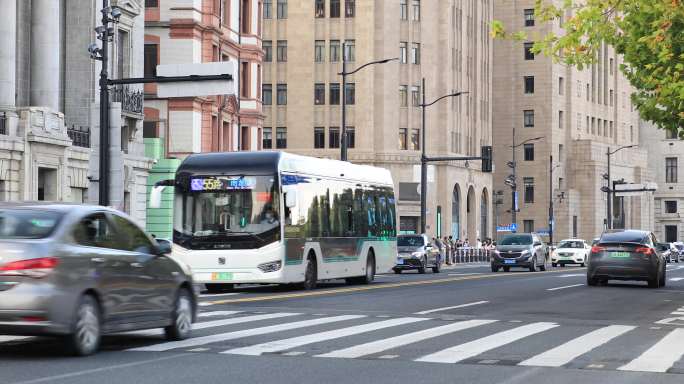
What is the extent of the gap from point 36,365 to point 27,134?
31.5 metres

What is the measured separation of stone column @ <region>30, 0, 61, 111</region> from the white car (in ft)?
107

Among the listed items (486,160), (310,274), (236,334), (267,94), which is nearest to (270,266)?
(310,274)

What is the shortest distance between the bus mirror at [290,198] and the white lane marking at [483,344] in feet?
35.1

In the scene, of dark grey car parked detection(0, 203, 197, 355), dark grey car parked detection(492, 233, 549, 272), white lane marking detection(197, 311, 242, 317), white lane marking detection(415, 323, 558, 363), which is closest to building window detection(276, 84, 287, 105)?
dark grey car parked detection(492, 233, 549, 272)

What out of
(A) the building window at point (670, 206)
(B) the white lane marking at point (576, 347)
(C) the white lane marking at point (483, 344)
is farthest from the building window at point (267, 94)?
(B) the white lane marking at point (576, 347)

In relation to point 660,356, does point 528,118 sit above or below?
above

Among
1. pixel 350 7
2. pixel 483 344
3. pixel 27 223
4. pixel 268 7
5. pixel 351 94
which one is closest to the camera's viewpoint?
pixel 27 223

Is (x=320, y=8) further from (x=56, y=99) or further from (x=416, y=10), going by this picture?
(x=56, y=99)

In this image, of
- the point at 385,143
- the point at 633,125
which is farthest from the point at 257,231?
the point at 633,125

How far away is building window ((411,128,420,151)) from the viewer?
95062mm

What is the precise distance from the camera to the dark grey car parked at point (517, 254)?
56.0 m

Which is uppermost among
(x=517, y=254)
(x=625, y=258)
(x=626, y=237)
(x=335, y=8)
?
(x=335, y=8)

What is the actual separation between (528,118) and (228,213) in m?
95.0

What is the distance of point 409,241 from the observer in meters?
52.6
